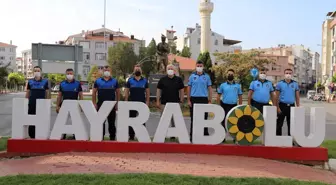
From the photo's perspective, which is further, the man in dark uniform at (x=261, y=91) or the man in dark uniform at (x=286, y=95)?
the man in dark uniform at (x=261, y=91)

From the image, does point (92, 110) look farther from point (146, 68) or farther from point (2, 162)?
point (146, 68)

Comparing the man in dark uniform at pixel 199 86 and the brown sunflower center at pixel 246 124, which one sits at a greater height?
the man in dark uniform at pixel 199 86

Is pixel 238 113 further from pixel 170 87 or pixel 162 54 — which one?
pixel 162 54

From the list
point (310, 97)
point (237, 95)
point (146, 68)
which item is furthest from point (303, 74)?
point (237, 95)

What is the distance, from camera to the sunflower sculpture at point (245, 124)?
8.20 metres

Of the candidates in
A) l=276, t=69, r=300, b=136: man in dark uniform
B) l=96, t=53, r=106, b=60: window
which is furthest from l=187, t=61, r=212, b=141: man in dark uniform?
l=96, t=53, r=106, b=60: window

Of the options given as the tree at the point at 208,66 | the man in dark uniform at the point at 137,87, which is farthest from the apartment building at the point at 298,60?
the man in dark uniform at the point at 137,87

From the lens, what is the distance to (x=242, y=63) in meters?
46.8

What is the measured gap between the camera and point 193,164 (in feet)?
23.5

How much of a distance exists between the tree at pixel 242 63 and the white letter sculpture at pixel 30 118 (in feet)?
123

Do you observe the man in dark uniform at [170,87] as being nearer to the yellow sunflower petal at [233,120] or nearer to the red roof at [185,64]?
the yellow sunflower petal at [233,120]

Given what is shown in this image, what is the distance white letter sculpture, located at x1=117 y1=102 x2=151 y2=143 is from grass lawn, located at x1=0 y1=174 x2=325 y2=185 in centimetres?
228

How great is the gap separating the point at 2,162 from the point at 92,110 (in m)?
1.93

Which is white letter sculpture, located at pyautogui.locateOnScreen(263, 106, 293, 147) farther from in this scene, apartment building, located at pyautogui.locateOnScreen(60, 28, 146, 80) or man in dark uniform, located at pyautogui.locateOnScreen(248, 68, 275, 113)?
apartment building, located at pyautogui.locateOnScreen(60, 28, 146, 80)
